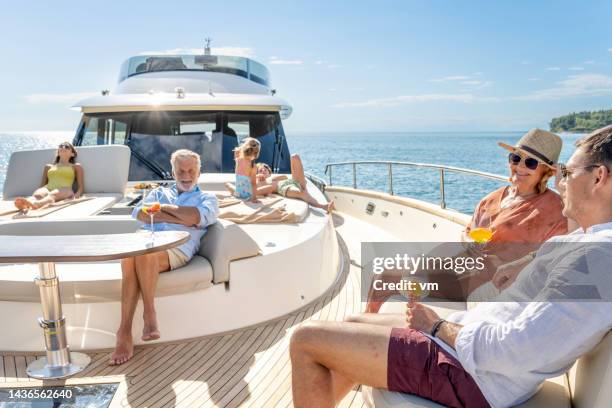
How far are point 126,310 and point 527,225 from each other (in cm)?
198

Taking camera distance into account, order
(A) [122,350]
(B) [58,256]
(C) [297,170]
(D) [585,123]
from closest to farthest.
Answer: (B) [58,256] → (A) [122,350] → (D) [585,123] → (C) [297,170]

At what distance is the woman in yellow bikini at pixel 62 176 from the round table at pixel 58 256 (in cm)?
259

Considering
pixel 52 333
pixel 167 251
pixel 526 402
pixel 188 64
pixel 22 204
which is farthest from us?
pixel 188 64

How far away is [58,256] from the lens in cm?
210

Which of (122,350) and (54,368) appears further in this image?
(122,350)

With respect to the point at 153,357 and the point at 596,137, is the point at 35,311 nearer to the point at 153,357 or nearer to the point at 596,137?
the point at 153,357

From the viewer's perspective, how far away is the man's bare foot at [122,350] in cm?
268

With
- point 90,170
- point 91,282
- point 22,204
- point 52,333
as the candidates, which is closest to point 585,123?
point 91,282

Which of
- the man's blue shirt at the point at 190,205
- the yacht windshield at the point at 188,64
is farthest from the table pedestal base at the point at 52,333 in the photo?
the yacht windshield at the point at 188,64

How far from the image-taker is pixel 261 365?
267 cm

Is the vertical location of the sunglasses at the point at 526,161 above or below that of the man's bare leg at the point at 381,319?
above

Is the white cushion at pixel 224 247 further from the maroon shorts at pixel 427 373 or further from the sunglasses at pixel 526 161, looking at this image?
the maroon shorts at pixel 427 373

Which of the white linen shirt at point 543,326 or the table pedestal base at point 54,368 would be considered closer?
the white linen shirt at point 543,326

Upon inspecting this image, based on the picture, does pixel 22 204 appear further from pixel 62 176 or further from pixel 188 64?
pixel 188 64
